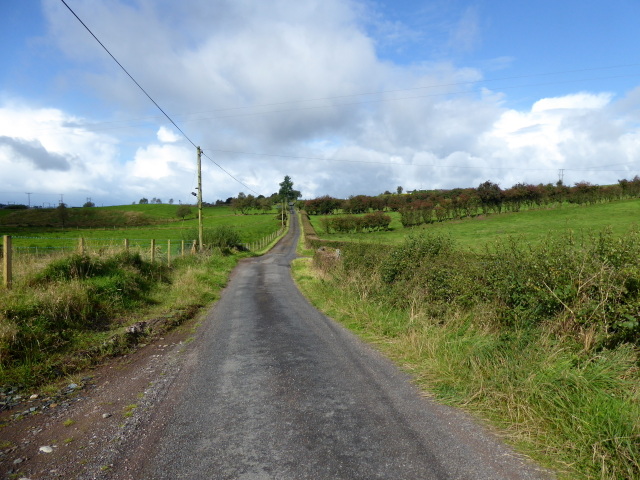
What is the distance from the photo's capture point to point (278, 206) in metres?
146

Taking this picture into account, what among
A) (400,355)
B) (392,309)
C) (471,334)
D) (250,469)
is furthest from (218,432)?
Answer: (392,309)

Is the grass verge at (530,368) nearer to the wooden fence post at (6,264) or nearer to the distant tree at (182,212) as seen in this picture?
the wooden fence post at (6,264)

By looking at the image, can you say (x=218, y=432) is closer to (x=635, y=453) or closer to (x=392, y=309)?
(x=635, y=453)

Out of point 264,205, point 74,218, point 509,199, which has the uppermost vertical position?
point 264,205

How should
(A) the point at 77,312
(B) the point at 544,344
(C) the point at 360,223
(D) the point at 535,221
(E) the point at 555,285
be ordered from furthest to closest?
(C) the point at 360,223 < (D) the point at 535,221 < (A) the point at 77,312 < (E) the point at 555,285 < (B) the point at 544,344

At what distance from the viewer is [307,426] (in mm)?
4102

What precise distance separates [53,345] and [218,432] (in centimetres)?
462

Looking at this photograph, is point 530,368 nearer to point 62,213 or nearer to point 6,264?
point 6,264

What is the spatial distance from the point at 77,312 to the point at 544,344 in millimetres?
8885

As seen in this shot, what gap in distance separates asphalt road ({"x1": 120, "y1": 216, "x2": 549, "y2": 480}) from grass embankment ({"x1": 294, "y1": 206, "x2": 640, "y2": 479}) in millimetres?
460

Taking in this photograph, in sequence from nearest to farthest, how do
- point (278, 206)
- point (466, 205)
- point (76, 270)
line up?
point (76, 270)
point (466, 205)
point (278, 206)

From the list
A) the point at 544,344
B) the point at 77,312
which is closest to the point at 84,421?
the point at 77,312

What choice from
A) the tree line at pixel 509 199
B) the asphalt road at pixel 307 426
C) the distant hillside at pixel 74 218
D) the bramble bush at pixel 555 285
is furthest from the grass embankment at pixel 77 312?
the distant hillside at pixel 74 218

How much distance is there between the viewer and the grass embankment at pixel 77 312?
6078mm
